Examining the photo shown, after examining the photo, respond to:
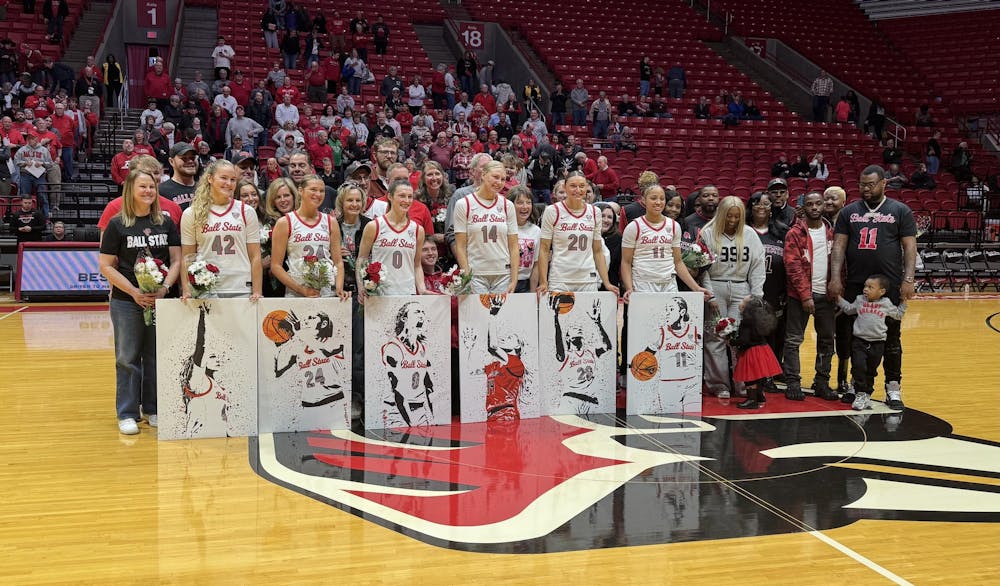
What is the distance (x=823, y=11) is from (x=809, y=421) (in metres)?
24.6

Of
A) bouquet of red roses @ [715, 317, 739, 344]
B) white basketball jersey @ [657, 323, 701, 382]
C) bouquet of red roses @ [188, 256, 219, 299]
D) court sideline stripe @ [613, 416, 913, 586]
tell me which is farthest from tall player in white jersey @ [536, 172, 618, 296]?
bouquet of red roses @ [188, 256, 219, 299]

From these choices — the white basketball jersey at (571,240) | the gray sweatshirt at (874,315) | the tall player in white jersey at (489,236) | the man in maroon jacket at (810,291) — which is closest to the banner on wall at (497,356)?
the tall player in white jersey at (489,236)

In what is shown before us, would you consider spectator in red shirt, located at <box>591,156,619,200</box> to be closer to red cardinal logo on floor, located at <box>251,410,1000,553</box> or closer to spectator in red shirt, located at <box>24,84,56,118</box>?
red cardinal logo on floor, located at <box>251,410,1000,553</box>

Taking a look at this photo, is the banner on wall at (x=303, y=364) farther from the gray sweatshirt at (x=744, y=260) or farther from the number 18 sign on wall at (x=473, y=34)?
the number 18 sign on wall at (x=473, y=34)

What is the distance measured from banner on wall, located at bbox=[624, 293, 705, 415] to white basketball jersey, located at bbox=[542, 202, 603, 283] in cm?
44

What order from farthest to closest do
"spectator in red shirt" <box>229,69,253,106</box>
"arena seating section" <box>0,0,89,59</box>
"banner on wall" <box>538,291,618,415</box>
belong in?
"arena seating section" <box>0,0,89,59</box> < "spectator in red shirt" <box>229,69,253,106</box> < "banner on wall" <box>538,291,618,415</box>

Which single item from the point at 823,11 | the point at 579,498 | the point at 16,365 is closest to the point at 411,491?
the point at 579,498

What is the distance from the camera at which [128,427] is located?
6012 millimetres

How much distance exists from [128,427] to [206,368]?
29.5 inches

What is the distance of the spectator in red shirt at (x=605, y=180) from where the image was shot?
13.6m

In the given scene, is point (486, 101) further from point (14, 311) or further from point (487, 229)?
point (487, 229)

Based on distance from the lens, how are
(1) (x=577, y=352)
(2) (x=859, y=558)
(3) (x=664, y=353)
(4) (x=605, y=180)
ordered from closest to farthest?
1. (2) (x=859, y=558)
2. (1) (x=577, y=352)
3. (3) (x=664, y=353)
4. (4) (x=605, y=180)

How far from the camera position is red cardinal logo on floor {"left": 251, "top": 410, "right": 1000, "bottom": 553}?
439 centimetres

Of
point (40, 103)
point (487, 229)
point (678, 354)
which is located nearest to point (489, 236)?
point (487, 229)
